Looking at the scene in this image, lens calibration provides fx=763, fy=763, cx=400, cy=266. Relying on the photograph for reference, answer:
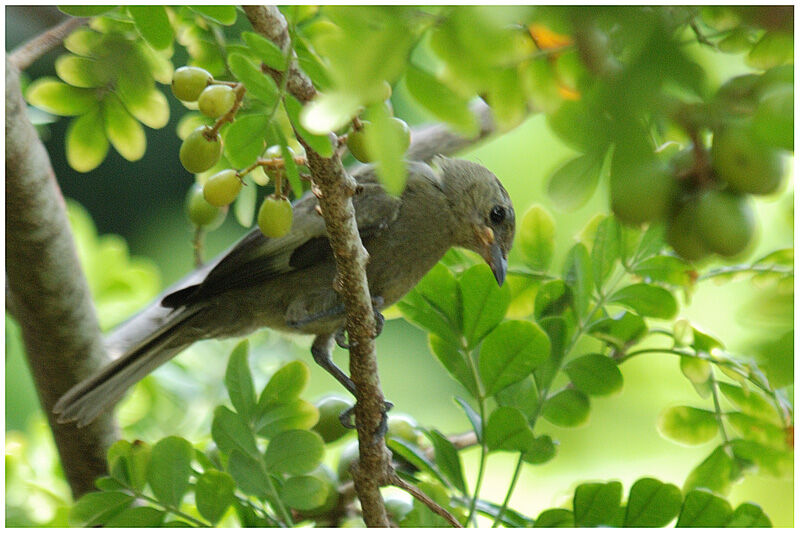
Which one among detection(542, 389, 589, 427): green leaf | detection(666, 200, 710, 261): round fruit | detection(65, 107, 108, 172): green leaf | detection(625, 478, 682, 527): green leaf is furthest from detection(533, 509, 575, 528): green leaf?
detection(65, 107, 108, 172): green leaf

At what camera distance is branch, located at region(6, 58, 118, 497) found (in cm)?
182

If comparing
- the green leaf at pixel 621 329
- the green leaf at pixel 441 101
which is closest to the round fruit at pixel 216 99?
the green leaf at pixel 441 101

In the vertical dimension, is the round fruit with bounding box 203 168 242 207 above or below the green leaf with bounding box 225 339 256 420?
above

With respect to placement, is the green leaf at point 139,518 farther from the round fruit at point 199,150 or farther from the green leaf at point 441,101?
the green leaf at point 441,101

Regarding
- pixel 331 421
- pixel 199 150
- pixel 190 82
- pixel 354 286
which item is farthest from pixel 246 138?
pixel 331 421

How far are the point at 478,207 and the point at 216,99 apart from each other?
1.34 metres

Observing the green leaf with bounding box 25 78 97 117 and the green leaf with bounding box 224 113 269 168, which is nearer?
the green leaf with bounding box 224 113 269 168

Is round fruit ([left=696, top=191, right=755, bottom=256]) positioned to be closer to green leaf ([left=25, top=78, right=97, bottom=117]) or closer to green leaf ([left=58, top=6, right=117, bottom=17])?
green leaf ([left=58, top=6, right=117, bottom=17])

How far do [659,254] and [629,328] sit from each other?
0.19 m

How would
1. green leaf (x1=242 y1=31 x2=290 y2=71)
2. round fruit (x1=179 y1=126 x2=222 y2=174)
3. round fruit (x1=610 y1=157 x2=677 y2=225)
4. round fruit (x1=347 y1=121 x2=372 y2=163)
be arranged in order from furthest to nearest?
round fruit (x1=179 y1=126 x2=222 y2=174) → round fruit (x1=347 y1=121 x2=372 y2=163) → green leaf (x1=242 y1=31 x2=290 y2=71) → round fruit (x1=610 y1=157 x2=677 y2=225)

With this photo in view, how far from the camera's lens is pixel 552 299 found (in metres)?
1.75

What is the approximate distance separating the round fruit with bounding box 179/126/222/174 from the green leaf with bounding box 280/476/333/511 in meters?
0.73

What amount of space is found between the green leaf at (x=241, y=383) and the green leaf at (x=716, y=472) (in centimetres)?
102

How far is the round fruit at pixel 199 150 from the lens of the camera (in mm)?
1322
